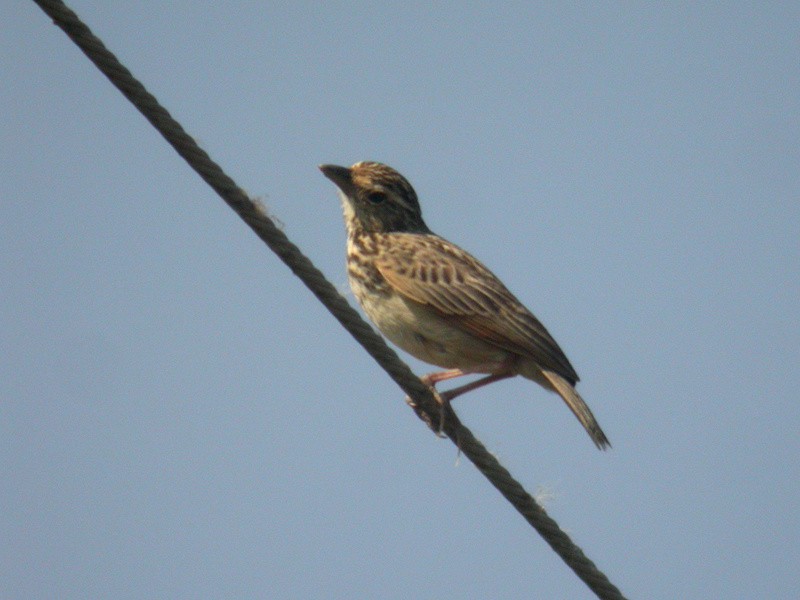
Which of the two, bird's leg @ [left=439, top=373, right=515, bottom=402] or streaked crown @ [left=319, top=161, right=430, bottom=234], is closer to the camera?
bird's leg @ [left=439, top=373, right=515, bottom=402]

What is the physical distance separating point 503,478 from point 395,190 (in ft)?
13.2

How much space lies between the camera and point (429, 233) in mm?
10891

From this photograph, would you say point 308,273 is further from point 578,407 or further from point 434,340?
point 578,407

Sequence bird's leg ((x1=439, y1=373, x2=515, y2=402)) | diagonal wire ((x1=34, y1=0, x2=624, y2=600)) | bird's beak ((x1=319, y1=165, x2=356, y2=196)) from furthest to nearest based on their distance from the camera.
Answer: bird's beak ((x1=319, y1=165, x2=356, y2=196)) < bird's leg ((x1=439, y1=373, x2=515, y2=402)) < diagonal wire ((x1=34, y1=0, x2=624, y2=600))

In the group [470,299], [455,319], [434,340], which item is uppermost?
[470,299]

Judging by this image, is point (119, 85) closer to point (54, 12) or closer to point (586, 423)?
point (54, 12)

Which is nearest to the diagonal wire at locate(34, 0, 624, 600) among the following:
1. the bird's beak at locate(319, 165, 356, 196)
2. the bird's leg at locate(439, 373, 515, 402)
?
the bird's leg at locate(439, 373, 515, 402)

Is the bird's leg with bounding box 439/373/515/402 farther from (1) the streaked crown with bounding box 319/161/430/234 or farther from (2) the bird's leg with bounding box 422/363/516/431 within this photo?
(1) the streaked crown with bounding box 319/161/430/234

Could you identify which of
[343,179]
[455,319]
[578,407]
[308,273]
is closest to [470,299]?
[455,319]

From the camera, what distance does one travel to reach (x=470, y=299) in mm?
9273

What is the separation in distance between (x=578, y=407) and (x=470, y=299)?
47.0 inches

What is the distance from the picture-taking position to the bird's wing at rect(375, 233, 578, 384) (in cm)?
904

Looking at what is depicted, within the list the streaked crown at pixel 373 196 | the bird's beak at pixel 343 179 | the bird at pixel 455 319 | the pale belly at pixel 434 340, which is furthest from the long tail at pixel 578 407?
the bird's beak at pixel 343 179

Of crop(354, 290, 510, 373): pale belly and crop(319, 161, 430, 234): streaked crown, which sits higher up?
crop(319, 161, 430, 234): streaked crown
